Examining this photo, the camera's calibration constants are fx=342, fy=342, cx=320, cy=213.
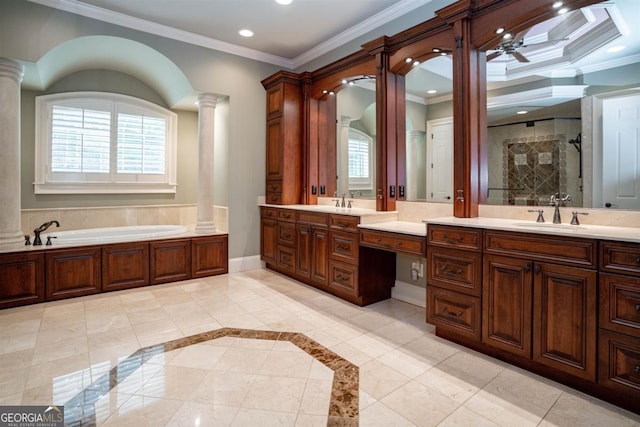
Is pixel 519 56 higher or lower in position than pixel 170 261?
higher

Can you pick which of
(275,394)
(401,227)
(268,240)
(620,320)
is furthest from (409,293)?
(268,240)

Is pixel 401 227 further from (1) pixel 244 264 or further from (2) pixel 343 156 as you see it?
(1) pixel 244 264

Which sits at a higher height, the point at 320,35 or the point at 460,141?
the point at 320,35

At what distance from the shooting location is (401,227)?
10.3 ft

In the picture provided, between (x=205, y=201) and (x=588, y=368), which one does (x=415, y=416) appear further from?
(x=205, y=201)

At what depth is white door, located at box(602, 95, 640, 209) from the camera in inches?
87.8

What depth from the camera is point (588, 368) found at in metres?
1.87

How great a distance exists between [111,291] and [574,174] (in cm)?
460

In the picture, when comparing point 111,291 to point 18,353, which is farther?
point 111,291

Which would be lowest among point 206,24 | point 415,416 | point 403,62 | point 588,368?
point 415,416

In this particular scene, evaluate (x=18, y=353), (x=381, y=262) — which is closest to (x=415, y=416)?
(x=381, y=262)

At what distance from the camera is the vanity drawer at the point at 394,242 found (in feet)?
9.04

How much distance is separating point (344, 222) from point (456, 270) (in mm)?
1289

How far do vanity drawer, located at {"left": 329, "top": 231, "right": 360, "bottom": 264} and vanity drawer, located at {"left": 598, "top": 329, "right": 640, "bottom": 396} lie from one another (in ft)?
6.38
